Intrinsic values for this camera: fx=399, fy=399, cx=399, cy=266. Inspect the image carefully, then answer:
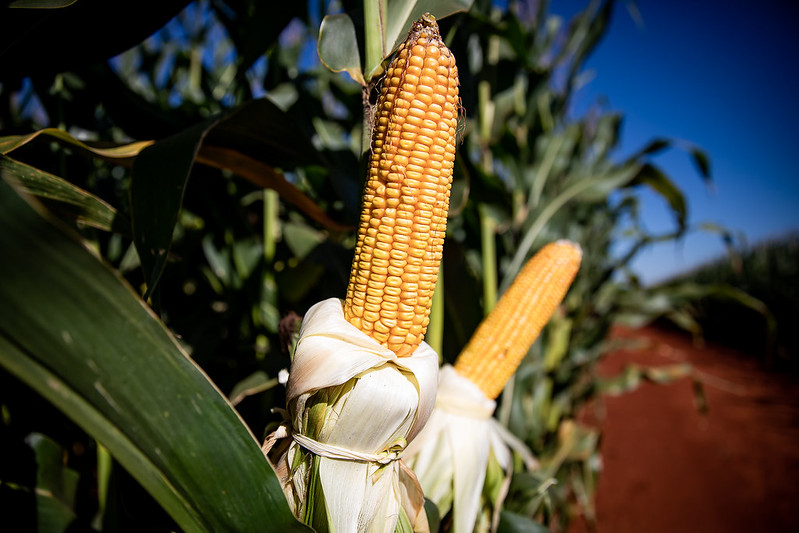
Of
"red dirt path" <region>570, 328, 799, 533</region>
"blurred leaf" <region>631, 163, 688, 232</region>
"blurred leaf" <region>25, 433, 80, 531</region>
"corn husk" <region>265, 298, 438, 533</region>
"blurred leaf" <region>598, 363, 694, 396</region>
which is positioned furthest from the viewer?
"red dirt path" <region>570, 328, 799, 533</region>

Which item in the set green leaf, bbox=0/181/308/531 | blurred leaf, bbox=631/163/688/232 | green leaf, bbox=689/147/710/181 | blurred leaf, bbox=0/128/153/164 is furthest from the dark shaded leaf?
green leaf, bbox=689/147/710/181

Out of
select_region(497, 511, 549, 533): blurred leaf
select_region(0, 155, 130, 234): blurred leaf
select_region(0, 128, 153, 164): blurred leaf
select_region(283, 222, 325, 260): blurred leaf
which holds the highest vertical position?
select_region(0, 128, 153, 164): blurred leaf

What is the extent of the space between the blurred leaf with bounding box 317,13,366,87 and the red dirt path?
2234 millimetres

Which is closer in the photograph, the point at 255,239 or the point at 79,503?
the point at 79,503

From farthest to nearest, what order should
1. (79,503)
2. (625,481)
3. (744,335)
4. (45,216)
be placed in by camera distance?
(744,335) → (625,481) → (79,503) → (45,216)

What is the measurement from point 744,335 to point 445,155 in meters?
14.9

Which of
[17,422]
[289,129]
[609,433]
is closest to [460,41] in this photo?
[289,129]

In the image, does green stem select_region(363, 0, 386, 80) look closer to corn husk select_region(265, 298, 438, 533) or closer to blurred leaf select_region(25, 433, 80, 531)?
corn husk select_region(265, 298, 438, 533)

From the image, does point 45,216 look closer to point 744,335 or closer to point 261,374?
point 261,374

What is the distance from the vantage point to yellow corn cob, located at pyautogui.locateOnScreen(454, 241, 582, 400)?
80 cm

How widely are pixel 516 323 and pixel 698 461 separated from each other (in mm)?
4975

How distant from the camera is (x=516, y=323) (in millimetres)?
833

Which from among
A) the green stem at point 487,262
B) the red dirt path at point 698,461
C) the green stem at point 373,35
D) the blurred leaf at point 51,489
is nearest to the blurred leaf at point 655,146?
the green stem at point 487,262

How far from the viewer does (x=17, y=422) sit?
109 cm
